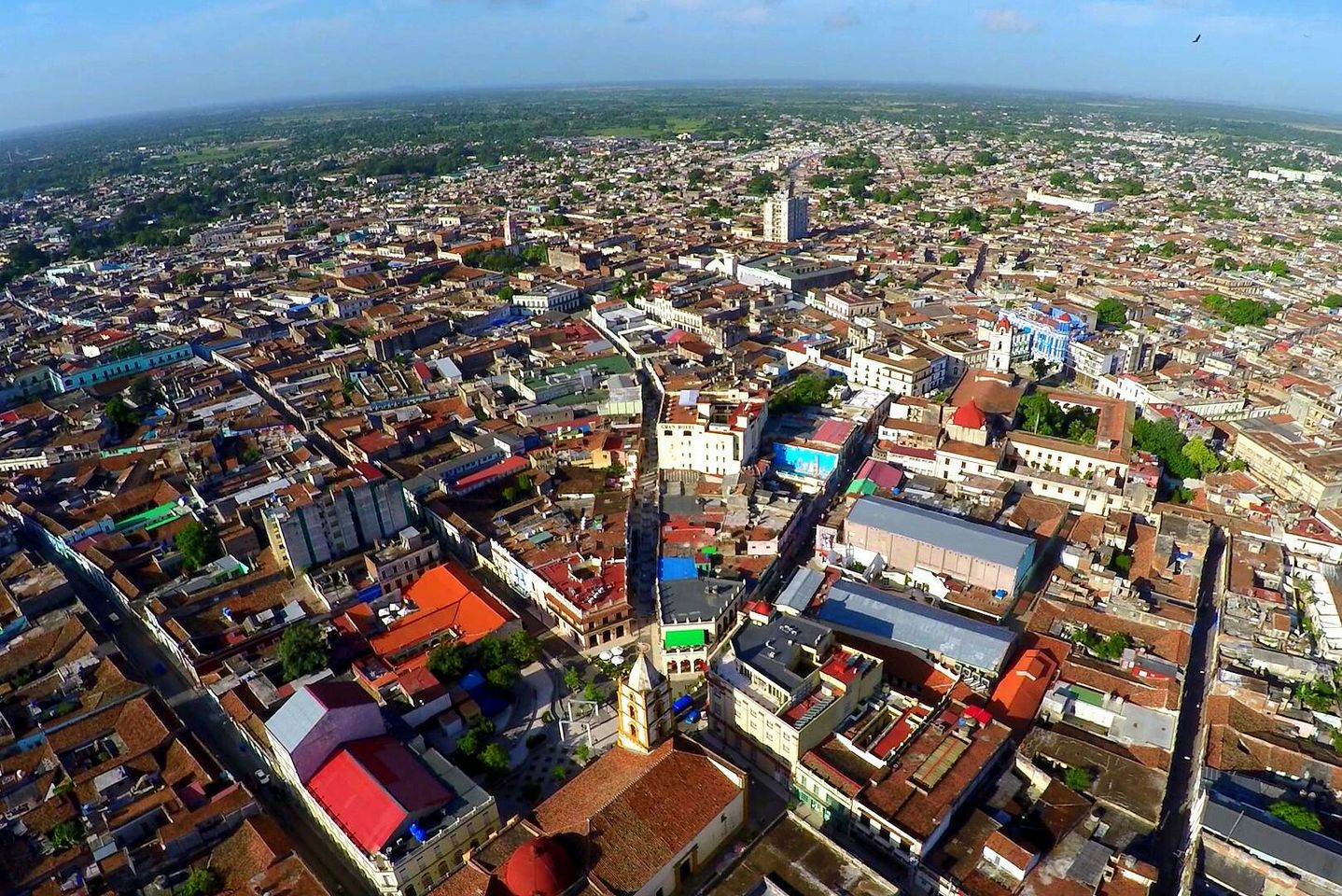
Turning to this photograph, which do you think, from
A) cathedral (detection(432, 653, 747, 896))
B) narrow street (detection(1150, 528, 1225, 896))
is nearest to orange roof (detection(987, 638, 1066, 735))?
narrow street (detection(1150, 528, 1225, 896))

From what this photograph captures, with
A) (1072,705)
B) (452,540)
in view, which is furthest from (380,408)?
(1072,705)

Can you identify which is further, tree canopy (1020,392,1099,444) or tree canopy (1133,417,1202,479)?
tree canopy (1020,392,1099,444)

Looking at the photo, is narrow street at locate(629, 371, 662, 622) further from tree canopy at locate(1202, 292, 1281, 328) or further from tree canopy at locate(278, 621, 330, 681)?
tree canopy at locate(1202, 292, 1281, 328)

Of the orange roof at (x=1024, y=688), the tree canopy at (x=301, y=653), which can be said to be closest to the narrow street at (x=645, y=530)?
the tree canopy at (x=301, y=653)

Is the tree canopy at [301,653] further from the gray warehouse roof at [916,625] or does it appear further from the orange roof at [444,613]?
the gray warehouse roof at [916,625]

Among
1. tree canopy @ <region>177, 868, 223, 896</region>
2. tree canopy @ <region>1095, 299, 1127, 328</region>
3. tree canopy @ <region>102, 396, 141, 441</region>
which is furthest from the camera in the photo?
tree canopy @ <region>1095, 299, 1127, 328</region>

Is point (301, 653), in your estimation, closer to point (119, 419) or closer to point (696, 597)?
point (696, 597)
